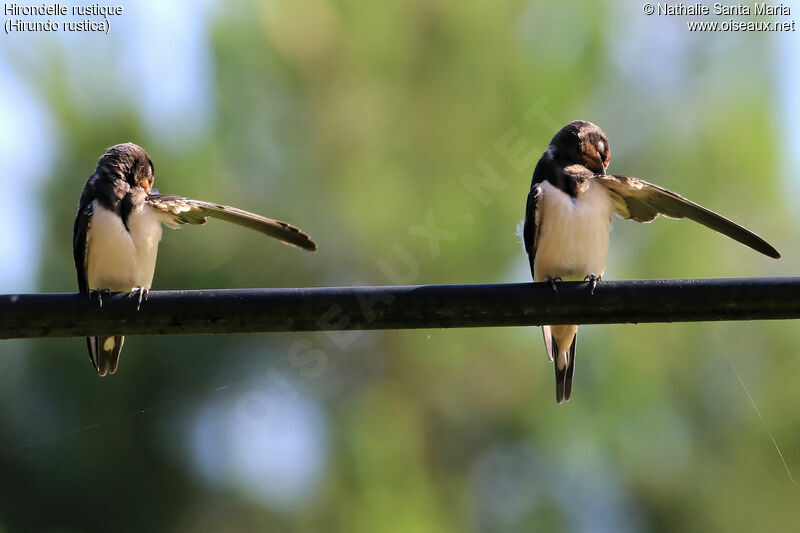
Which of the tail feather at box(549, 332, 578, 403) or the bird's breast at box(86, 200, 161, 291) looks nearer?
the bird's breast at box(86, 200, 161, 291)

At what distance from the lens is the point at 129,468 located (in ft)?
26.1

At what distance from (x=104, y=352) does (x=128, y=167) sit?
3.36 ft

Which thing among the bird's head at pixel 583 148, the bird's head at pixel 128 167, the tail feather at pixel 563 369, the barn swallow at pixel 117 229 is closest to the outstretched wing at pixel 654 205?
the bird's head at pixel 583 148

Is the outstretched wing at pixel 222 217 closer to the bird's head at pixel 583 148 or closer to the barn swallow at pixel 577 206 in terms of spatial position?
the barn swallow at pixel 577 206

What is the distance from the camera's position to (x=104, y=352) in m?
4.93

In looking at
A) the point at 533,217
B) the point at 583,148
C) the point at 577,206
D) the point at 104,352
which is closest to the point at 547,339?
the point at 533,217

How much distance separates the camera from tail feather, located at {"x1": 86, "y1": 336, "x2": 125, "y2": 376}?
489cm

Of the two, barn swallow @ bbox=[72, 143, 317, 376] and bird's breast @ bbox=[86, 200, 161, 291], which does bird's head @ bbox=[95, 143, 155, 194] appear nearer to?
barn swallow @ bbox=[72, 143, 317, 376]

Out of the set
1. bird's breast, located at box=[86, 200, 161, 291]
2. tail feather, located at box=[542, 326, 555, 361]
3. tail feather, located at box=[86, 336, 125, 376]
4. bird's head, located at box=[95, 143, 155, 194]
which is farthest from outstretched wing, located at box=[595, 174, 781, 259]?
tail feather, located at box=[86, 336, 125, 376]

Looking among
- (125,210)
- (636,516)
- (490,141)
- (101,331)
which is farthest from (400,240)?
(101,331)

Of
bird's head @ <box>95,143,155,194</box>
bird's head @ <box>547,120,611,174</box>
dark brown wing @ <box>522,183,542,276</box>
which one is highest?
bird's head @ <box>547,120,611,174</box>

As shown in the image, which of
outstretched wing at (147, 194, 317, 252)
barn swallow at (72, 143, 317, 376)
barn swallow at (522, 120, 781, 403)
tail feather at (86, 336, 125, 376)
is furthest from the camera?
tail feather at (86, 336, 125, 376)

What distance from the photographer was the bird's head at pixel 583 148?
15.2 feet

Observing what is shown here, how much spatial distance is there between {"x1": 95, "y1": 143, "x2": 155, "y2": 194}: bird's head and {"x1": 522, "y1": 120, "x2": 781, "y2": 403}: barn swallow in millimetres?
2074
